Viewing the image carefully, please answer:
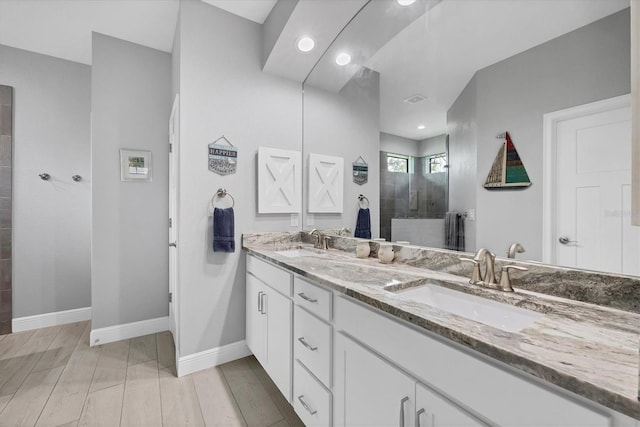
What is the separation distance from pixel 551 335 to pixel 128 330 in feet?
10.4

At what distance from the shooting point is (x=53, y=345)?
2479 mm

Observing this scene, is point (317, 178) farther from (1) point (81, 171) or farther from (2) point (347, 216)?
(1) point (81, 171)

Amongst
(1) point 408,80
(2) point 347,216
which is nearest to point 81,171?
(2) point 347,216

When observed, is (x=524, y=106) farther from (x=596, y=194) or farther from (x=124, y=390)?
(x=124, y=390)

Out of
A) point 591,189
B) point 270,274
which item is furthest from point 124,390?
point 591,189

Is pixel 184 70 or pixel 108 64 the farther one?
pixel 108 64

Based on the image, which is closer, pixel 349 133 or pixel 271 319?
pixel 271 319

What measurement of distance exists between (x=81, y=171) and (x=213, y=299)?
2.20 m

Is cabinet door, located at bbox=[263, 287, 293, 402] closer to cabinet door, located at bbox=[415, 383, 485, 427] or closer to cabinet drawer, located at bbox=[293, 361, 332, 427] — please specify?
cabinet drawer, located at bbox=[293, 361, 332, 427]

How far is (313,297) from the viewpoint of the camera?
1.34 metres

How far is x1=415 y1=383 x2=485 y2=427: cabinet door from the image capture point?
688 millimetres

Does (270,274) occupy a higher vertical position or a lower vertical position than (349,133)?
lower

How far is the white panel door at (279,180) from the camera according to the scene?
233cm

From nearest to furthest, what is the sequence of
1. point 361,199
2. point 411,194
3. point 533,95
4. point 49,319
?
point 533,95 < point 411,194 < point 361,199 < point 49,319
